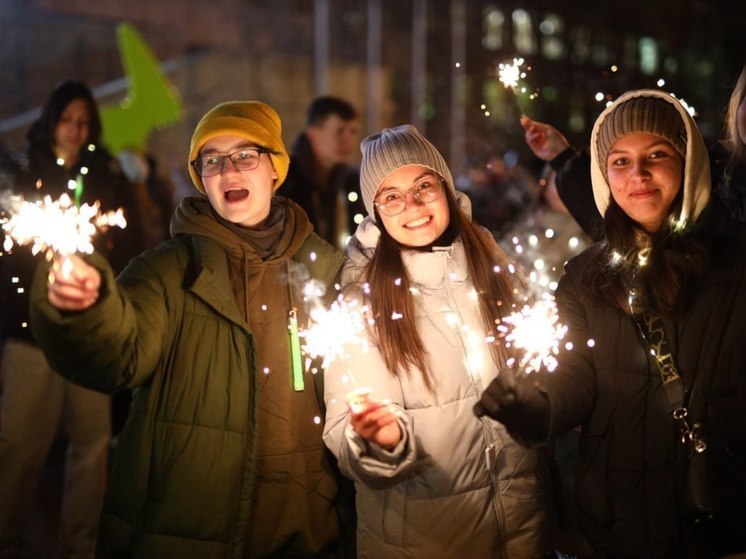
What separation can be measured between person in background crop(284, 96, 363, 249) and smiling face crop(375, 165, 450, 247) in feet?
10.9

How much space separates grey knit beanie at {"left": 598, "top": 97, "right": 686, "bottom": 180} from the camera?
3.45 m

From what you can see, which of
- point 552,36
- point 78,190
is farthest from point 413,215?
point 552,36

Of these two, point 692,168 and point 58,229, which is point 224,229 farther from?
point 692,168

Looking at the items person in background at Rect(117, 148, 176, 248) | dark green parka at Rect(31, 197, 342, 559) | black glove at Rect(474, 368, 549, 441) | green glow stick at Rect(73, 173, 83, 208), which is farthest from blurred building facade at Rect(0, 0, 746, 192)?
black glove at Rect(474, 368, 549, 441)

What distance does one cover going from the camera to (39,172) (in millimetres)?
5520

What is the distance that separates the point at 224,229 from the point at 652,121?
1777mm

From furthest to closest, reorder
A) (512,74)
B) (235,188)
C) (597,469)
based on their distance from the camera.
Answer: (512,74) < (235,188) < (597,469)

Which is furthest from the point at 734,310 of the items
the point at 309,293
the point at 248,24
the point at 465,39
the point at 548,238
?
the point at 465,39

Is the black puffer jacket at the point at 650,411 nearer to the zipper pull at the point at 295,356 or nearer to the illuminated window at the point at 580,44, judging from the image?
the zipper pull at the point at 295,356

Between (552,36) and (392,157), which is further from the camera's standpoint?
(552,36)

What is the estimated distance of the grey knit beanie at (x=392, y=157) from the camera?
360cm

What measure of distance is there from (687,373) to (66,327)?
7.22ft

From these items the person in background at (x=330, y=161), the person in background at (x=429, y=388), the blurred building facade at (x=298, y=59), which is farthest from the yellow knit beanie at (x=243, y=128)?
the blurred building facade at (x=298, y=59)

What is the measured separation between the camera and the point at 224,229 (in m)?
3.58
